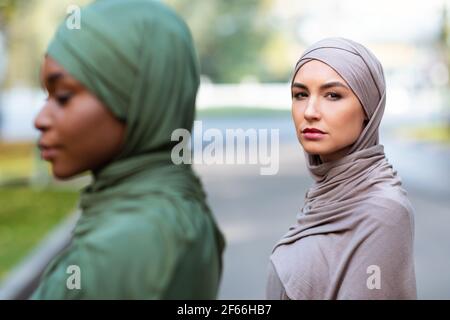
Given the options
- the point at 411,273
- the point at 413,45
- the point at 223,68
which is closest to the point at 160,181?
the point at 411,273

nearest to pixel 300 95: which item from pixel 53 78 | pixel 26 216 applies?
pixel 53 78

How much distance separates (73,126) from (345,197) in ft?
A: 2.88

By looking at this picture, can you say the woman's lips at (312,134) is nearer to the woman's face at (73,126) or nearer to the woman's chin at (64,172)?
the woman's face at (73,126)

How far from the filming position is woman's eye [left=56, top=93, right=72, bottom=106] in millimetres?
2221

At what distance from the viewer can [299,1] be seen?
19.3 feet

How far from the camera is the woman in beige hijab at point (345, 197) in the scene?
1614 millimetres

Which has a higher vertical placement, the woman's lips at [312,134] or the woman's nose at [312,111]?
the woman's nose at [312,111]

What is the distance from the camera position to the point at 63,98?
2227 mm

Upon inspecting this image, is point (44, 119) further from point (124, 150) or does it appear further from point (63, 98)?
point (124, 150)

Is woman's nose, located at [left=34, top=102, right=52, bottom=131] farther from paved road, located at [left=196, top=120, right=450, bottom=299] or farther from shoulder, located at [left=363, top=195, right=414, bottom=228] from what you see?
paved road, located at [left=196, top=120, right=450, bottom=299]

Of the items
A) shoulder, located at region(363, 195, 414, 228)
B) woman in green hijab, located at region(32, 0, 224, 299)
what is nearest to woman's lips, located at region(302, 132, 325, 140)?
shoulder, located at region(363, 195, 414, 228)

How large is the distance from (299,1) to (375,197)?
4.43 m

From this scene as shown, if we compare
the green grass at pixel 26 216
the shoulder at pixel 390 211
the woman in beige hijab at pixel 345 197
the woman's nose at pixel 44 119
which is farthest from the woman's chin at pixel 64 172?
the green grass at pixel 26 216
